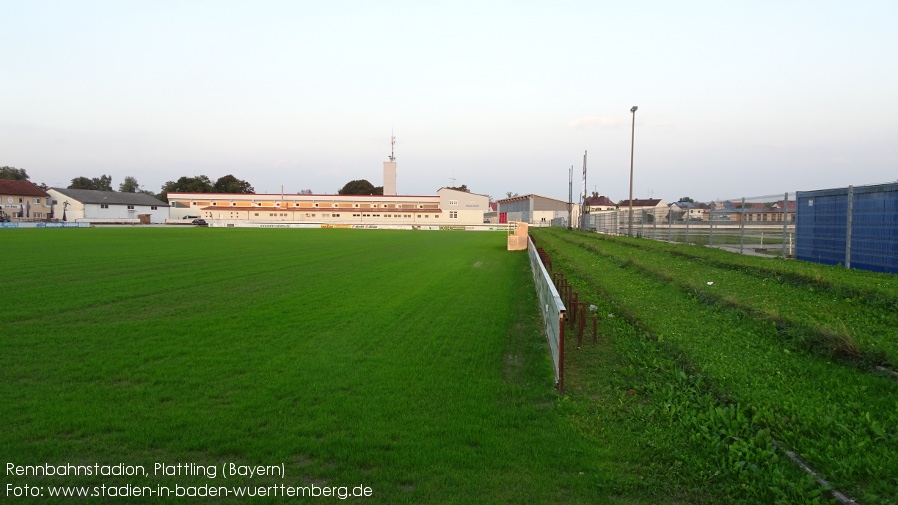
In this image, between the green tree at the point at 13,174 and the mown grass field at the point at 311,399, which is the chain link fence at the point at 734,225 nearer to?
the mown grass field at the point at 311,399

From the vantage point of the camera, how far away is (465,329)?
378 inches

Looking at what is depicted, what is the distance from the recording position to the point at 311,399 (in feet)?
19.0

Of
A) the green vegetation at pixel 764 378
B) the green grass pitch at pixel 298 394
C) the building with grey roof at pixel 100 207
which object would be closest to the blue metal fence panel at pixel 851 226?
the green vegetation at pixel 764 378

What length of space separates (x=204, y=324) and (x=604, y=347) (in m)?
6.48

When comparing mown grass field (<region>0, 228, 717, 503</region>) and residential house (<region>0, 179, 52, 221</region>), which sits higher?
residential house (<region>0, 179, 52, 221</region>)

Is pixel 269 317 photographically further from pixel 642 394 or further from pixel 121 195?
pixel 121 195

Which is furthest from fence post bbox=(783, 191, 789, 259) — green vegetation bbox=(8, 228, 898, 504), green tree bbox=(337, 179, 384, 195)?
green tree bbox=(337, 179, 384, 195)

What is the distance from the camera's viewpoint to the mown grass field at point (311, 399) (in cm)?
414

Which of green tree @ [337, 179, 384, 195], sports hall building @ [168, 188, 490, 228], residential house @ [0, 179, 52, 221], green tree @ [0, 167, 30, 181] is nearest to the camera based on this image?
residential house @ [0, 179, 52, 221]

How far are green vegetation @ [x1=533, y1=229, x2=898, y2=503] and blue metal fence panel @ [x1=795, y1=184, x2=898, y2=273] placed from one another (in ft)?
3.41

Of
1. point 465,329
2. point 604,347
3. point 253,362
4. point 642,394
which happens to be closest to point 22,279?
point 253,362

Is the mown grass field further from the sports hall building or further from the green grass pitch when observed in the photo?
the sports hall building

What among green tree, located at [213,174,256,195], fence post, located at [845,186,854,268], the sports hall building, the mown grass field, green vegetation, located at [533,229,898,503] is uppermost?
green tree, located at [213,174,256,195]

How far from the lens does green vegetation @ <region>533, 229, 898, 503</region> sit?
4.02 meters
